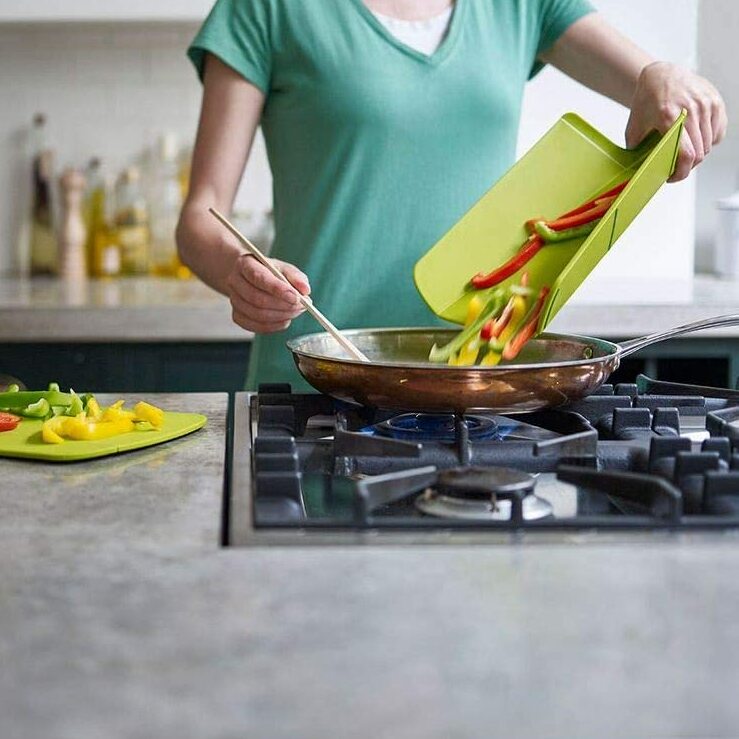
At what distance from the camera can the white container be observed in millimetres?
2764

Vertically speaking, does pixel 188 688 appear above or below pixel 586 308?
below

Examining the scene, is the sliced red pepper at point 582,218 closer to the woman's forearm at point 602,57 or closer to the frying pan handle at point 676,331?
the frying pan handle at point 676,331

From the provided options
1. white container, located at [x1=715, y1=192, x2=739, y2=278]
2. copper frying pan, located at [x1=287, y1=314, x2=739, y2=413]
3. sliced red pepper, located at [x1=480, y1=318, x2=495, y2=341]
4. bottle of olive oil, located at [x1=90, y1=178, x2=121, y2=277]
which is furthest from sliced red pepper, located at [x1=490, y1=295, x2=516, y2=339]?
bottle of olive oil, located at [x1=90, y1=178, x2=121, y2=277]

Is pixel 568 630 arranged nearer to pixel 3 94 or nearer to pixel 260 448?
pixel 260 448

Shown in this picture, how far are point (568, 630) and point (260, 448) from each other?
0.34m

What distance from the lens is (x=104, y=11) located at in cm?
252

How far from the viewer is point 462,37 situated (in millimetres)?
1591

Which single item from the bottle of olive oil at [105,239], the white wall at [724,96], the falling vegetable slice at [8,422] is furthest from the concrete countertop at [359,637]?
the white wall at [724,96]

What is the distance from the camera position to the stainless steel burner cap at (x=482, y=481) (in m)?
0.75

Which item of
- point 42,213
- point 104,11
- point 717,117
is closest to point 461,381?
point 717,117

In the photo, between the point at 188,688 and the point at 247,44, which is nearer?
the point at 188,688

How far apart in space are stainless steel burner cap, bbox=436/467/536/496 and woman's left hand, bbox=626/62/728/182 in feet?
1.84

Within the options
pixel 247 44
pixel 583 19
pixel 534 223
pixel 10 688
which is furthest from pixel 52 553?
pixel 583 19

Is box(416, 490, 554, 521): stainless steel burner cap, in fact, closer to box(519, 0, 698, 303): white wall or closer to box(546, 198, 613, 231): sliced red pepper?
box(546, 198, 613, 231): sliced red pepper
